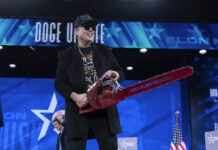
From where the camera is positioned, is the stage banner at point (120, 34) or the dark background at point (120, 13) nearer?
the stage banner at point (120, 34)

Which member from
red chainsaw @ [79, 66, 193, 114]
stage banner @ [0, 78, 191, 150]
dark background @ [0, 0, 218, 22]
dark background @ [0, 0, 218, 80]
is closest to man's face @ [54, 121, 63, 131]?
stage banner @ [0, 78, 191, 150]

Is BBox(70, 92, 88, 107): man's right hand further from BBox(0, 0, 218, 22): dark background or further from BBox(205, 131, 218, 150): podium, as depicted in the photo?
BBox(205, 131, 218, 150): podium

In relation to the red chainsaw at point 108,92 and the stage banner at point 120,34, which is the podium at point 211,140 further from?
the red chainsaw at point 108,92

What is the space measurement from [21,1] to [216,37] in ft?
12.3

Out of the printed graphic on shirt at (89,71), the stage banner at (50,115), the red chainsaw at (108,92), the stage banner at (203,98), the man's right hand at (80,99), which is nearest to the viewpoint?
the red chainsaw at (108,92)

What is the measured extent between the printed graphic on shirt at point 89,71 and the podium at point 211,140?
4.22 m

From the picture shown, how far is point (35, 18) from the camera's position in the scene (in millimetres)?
5277

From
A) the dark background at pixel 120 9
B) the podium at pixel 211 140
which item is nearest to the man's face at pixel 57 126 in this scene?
the dark background at pixel 120 9

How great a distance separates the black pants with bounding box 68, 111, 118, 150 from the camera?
4.81 feet

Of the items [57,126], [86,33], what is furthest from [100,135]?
[57,126]

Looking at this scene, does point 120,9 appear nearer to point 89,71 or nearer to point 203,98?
point 203,98

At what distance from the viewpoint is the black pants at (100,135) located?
1.47 meters

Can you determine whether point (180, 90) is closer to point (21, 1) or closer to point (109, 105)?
point (21, 1)

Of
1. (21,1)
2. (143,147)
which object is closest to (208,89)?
(143,147)
